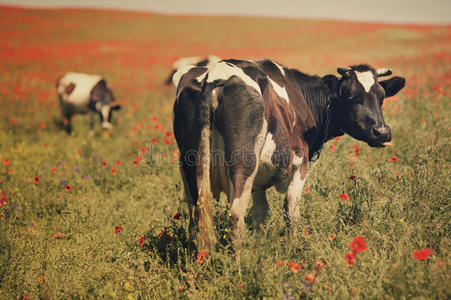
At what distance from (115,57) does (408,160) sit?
972 inches

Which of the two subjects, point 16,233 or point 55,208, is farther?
point 55,208

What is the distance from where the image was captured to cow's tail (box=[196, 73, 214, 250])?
272 cm

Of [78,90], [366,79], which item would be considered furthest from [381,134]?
[78,90]

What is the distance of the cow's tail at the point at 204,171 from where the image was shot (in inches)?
107

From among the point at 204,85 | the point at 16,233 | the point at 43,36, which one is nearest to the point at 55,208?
the point at 16,233

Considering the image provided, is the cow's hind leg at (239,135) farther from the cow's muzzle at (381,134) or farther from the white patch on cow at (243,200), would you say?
the cow's muzzle at (381,134)

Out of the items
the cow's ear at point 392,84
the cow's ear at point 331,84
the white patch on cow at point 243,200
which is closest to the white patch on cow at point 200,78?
the white patch on cow at point 243,200

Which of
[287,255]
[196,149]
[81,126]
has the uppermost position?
[196,149]

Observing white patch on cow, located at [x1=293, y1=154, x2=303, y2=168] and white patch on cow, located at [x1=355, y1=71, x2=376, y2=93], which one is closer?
white patch on cow, located at [x1=293, y1=154, x2=303, y2=168]

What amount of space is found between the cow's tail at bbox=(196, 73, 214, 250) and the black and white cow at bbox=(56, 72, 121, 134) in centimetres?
814

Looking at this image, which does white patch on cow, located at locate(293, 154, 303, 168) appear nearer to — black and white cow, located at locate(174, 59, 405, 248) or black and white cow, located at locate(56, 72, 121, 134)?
black and white cow, located at locate(174, 59, 405, 248)

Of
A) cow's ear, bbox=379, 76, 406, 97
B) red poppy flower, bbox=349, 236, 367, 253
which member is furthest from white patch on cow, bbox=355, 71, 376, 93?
red poppy flower, bbox=349, 236, 367, 253

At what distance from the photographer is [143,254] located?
3.29 meters

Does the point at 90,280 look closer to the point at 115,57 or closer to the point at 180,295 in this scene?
the point at 180,295
